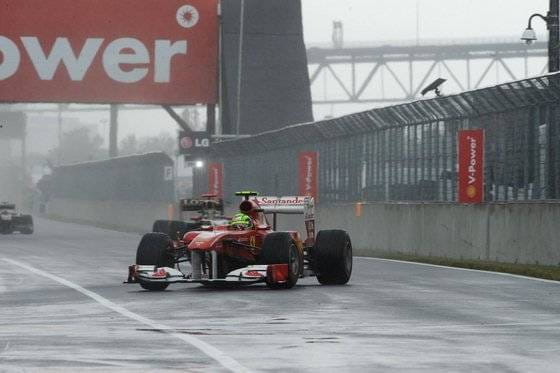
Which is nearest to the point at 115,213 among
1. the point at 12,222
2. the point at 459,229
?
the point at 12,222

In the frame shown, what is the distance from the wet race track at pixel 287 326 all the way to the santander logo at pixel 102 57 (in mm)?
33198

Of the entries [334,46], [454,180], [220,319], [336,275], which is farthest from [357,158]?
[334,46]

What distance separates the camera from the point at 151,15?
59188 mm

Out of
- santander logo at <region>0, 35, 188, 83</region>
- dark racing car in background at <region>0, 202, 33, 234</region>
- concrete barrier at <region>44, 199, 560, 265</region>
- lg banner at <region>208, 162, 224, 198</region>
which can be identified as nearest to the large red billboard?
santander logo at <region>0, 35, 188, 83</region>

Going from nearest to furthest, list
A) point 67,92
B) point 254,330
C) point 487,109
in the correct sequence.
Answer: point 254,330 → point 487,109 → point 67,92

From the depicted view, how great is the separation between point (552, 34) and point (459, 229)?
4.22 m

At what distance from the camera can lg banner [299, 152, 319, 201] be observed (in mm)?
45125

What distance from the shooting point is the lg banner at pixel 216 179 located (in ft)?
190

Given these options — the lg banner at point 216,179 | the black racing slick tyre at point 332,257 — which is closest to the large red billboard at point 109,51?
the lg banner at point 216,179

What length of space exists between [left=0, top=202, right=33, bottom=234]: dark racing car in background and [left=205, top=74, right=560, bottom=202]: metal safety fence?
27.9ft

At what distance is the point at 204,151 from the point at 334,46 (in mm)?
102613

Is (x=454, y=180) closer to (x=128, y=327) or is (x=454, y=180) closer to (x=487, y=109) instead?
(x=487, y=109)

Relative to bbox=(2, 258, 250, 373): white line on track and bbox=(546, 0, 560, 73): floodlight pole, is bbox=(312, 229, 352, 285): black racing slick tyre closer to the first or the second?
bbox=(2, 258, 250, 373): white line on track

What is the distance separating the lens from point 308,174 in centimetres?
4553
